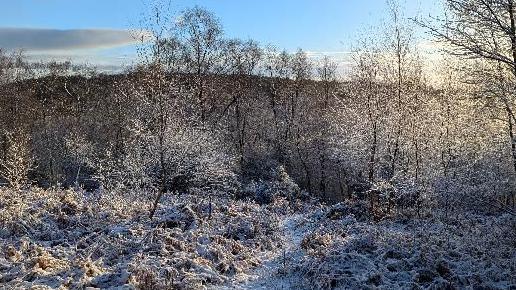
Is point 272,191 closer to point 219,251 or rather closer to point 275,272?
point 219,251

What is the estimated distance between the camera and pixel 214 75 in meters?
41.6

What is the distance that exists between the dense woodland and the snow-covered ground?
26.6 inches

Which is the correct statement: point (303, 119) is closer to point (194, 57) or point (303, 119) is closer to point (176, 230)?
point (194, 57)

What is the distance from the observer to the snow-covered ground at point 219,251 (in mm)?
10219

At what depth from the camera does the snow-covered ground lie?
10.2 m

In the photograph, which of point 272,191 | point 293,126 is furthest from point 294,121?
point 272,191

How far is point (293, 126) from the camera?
51.2 meters

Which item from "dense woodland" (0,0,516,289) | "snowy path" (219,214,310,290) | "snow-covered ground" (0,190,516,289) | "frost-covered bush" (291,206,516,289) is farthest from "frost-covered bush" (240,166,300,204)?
"frost-covered bush" (291,206,516,289)

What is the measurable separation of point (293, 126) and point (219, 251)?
130 ft

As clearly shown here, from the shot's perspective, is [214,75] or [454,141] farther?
[214,75]

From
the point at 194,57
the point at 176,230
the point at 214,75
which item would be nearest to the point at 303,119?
the point at 214,75

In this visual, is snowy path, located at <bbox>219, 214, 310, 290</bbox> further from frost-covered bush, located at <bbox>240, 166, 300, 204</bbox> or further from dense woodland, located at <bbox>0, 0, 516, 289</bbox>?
frost-covered bush, located at <bbox>240, 166, 300, 204</bbox>

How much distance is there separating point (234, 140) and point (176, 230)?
34745mm

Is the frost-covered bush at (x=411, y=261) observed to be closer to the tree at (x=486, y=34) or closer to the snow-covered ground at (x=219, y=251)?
the snow-covered ground at (x=219, y=251)
